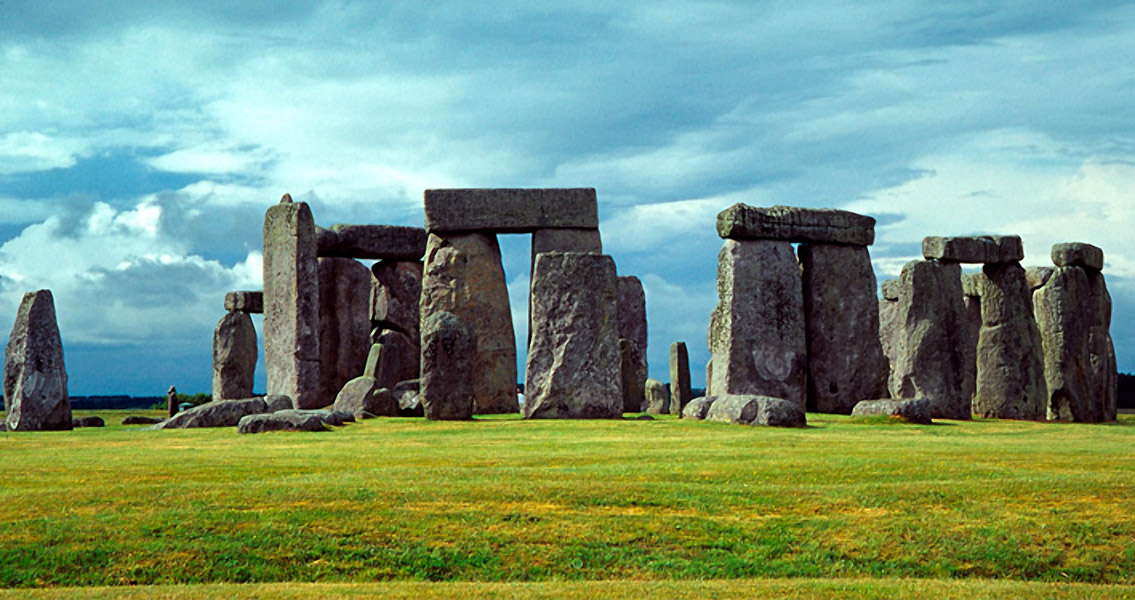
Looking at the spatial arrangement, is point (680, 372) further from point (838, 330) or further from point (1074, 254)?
point (1074, 254)

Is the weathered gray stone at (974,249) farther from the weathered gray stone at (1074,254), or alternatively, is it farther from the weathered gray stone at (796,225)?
the weathered gray stone at (796,225)

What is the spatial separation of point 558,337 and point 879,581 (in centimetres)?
1173

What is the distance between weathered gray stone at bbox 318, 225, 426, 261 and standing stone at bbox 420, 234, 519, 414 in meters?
2.89

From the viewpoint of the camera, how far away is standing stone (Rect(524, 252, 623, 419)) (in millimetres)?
20875

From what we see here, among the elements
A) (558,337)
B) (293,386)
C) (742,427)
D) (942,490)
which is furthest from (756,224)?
(942,490)

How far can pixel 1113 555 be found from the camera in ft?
34.5

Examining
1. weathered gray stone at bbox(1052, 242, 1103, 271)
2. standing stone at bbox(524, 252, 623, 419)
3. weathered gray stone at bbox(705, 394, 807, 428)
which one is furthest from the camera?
weathered gray stone at bbox(1052, 242, 1103, 271)

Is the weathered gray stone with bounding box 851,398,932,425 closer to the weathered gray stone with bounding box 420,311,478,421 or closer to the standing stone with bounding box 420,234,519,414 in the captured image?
the weathered gray stone with bounding box 420,311,478,421

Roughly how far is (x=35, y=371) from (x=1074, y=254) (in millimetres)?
19023

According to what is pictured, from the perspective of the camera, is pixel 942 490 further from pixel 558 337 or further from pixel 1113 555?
pixel 558 337

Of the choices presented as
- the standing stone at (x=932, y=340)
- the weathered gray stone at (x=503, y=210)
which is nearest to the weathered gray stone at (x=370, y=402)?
the weathered gray stone at (x=503, y=210)

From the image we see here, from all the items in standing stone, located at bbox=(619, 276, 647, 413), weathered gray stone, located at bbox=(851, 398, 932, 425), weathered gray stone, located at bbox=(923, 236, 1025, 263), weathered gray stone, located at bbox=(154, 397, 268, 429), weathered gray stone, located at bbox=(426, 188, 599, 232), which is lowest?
weathered gray stone, located at bbox=(851, 398, 932, 425)

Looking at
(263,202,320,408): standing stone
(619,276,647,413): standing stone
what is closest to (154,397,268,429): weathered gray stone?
(263,202,320,408): standing stone

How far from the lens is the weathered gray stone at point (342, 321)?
92.6 feet
